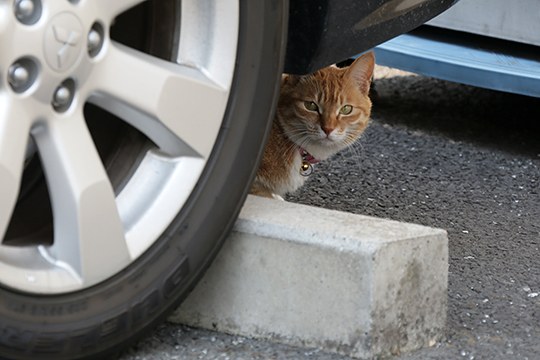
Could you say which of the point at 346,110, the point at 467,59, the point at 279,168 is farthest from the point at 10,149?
the point at 467,59

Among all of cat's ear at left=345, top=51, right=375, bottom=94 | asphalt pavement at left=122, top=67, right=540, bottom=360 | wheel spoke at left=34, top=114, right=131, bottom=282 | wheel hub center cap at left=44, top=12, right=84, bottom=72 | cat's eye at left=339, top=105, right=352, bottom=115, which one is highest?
wheel hub center cap at left=44, top=12, right=84, bottom=72

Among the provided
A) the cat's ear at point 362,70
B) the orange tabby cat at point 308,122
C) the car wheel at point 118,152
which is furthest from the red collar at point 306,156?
the car wheel at point 118,152

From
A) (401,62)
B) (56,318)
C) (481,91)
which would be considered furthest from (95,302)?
(481,91)

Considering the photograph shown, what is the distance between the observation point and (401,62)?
508 cm

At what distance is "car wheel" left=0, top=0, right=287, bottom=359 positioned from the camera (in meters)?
2.31

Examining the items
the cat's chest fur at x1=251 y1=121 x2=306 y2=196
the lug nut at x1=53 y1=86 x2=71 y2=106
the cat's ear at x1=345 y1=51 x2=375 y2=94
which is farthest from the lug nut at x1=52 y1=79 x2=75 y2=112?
the cat's ear at x1=345 y1=51 x2=375 y2=94

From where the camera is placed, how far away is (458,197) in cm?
441

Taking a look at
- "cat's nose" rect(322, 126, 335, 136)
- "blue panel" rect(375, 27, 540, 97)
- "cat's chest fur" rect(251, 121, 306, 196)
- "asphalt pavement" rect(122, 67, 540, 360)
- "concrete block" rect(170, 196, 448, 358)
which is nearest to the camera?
"concrete block" rect(170, 196, 448, 358)

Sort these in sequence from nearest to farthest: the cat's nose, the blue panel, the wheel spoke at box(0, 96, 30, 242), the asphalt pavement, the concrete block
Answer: the wheel spoke at box(0, 96, 30, 242) → the concrete block → the asphalt pavement → the cat's nose → the blue panel

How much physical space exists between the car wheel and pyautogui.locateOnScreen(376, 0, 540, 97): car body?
2.36 m

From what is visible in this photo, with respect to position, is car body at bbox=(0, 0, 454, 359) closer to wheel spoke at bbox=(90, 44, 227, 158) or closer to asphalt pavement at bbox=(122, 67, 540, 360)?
wheel spoke at bbox=(90, 44, 227, 158)

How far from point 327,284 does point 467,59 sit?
2.46m

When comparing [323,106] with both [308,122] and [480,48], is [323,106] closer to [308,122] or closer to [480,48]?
[308,122]

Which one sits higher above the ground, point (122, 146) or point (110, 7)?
point (110, 7)
